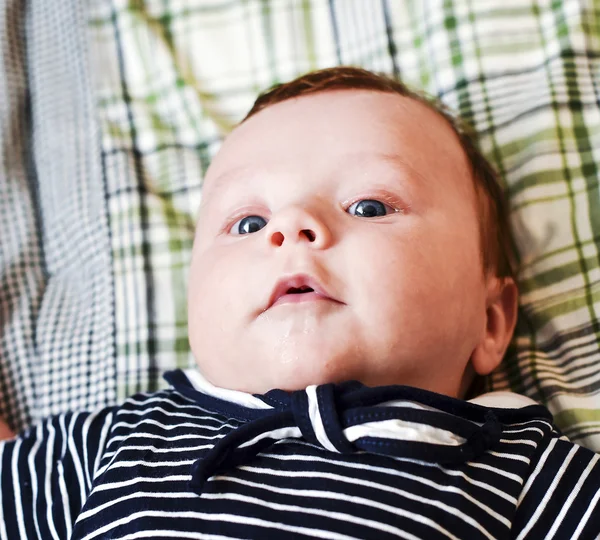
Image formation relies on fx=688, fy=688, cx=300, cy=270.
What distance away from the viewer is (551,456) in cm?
82

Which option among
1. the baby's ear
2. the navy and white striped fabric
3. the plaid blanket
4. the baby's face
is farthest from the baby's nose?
the plaid blanket

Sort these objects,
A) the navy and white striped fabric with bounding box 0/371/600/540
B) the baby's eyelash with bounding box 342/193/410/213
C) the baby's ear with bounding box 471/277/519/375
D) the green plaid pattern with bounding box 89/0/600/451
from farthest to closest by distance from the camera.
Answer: the green plaid pattern with bounding box 89/0/600/451
the baby's ear with bounding box 471/277/519/375
the baby's eyelash with bounding box 342/193/410/213
the navy and white striped fabric with bounding box 0/371/600/540

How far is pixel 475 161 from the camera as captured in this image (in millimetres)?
1062

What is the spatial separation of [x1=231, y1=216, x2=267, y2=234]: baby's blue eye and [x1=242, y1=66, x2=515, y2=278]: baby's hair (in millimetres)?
214

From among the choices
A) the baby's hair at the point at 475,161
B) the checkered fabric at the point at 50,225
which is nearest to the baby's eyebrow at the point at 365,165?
the baby's hair at the point at 475,161

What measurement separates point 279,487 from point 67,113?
0.90 metres

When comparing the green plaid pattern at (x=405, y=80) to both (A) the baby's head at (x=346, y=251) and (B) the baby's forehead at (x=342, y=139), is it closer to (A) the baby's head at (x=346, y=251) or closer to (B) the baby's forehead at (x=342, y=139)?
(A) the baby's head at (x=346, y=251)

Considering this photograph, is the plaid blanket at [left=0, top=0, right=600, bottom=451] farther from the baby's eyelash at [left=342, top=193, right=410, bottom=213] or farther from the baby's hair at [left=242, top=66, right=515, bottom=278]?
the baby's eyelash at [left=342, top=193, right=410, bottom=213]

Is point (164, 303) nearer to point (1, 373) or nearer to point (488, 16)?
point (1, 373)

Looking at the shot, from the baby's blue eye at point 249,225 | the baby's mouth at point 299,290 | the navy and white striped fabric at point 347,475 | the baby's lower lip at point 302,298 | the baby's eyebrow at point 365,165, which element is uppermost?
the baby's eyebrow at point 365,165

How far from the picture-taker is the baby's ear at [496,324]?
3.21 ft

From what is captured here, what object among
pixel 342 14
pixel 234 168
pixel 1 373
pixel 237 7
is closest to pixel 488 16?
pixel 342 14

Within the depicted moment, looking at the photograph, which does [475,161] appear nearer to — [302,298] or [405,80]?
[405,80]

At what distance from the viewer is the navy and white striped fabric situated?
0.72 meters
